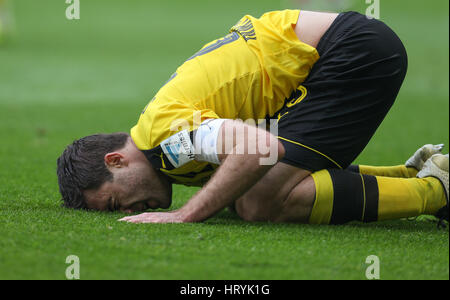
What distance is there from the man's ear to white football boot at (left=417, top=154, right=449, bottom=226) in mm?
1409

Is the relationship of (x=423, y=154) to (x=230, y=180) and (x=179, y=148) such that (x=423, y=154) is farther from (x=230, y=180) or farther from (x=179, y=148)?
(x=179, y=148)

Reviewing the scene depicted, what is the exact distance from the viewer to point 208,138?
9.30ft

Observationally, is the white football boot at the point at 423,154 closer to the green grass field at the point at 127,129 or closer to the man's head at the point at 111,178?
the green grass field at the point at 127,129

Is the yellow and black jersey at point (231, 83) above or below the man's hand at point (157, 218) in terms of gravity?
above

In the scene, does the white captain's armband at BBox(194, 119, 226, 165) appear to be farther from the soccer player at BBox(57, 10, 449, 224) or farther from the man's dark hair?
the man's dark hair

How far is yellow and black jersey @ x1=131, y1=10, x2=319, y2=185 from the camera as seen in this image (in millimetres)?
2984

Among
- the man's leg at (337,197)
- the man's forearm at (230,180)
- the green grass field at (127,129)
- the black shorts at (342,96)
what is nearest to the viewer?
the green grass field at (127,129)

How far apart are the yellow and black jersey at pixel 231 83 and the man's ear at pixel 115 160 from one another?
4.0 inches

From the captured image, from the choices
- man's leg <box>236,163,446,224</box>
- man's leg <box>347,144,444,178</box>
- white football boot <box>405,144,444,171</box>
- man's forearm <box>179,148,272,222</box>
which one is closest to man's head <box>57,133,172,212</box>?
man's forearm <box>179,148,272,222</box>

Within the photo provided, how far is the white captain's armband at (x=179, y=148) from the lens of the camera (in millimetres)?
2887

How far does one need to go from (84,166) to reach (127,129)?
3201mm

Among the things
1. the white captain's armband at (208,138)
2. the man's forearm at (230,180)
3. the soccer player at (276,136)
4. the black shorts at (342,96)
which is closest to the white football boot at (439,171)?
the soccer player at (276,136)

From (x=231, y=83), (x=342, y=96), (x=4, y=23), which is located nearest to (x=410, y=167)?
(x=342, y=96)
